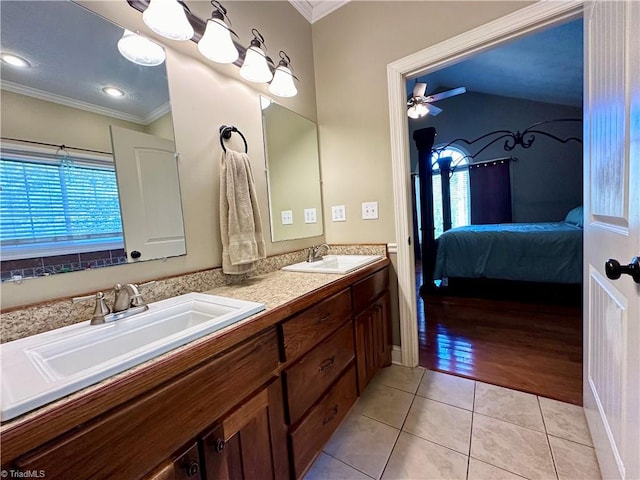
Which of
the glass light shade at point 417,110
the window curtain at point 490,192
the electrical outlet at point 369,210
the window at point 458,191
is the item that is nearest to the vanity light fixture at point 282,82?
the electrical outlet at point 369,210

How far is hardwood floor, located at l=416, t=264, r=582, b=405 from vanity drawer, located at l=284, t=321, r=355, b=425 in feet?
3.06

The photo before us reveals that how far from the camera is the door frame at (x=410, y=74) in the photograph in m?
1.26

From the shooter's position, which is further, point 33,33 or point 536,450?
point 536,450

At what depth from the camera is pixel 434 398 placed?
1507 millimetres

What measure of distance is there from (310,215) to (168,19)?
1244 mm

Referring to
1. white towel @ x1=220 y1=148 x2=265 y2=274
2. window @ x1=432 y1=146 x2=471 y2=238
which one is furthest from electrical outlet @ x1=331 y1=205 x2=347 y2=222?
window @ x1=432 y1=146 x2=471 y2=238

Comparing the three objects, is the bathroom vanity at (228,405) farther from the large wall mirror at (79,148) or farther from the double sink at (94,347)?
the large wall mirror at (79,148)

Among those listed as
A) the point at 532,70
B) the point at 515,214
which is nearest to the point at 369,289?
the point at 532,70

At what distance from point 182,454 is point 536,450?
145cm

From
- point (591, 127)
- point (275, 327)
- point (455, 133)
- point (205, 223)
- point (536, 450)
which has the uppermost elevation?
point (455, 133)

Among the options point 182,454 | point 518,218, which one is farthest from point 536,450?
point 518,218

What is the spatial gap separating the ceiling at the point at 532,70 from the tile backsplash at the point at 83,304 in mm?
2715

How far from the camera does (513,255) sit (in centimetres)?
288

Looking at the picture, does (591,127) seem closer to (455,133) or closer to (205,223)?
(205,223)
